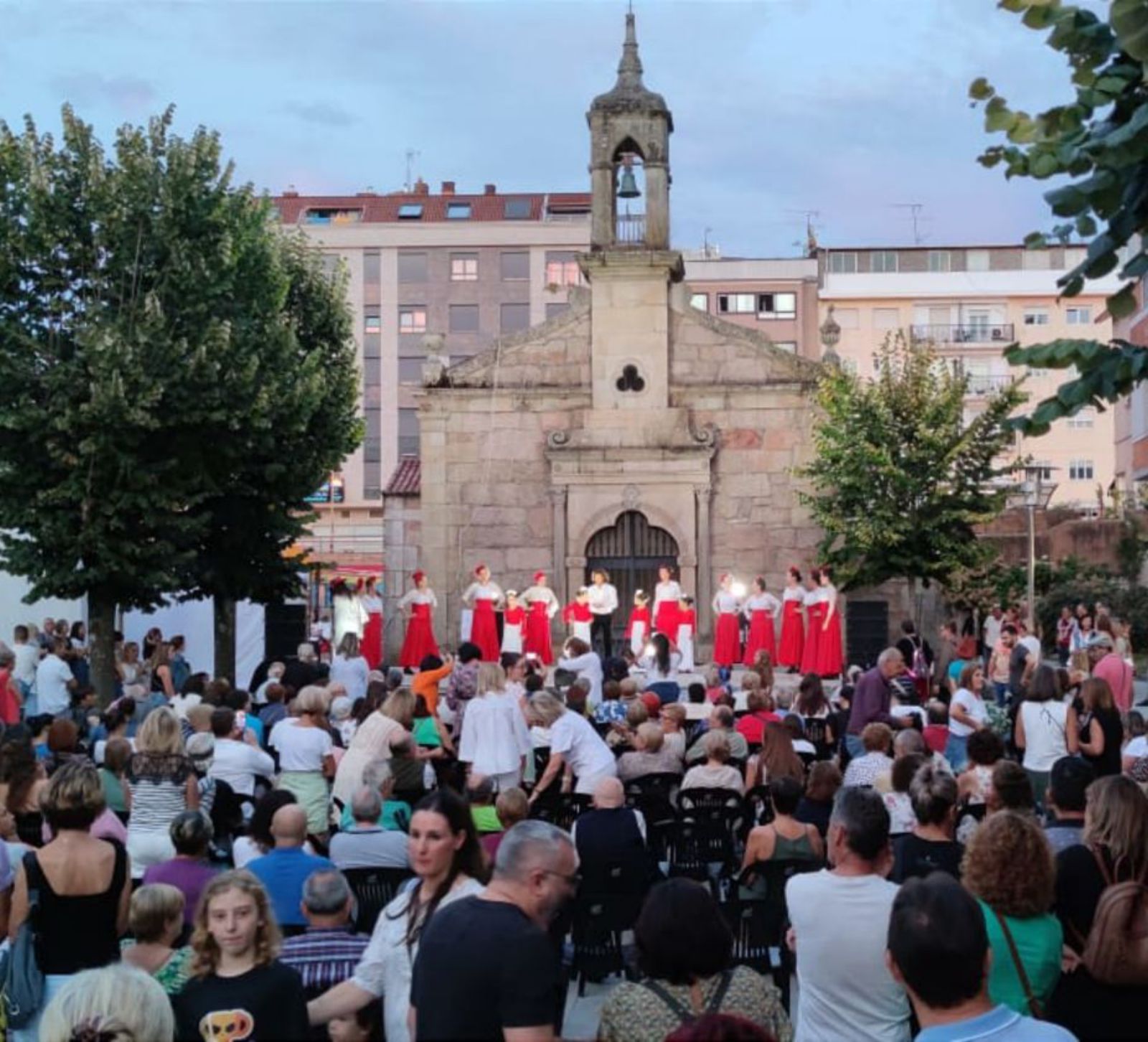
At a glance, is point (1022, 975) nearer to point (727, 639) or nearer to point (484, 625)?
point (727, 639)

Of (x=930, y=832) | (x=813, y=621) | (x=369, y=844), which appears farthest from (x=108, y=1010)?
(x=813, y=621)

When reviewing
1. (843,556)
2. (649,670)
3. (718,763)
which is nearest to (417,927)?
(718,763)

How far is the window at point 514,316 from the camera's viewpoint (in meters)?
76.5

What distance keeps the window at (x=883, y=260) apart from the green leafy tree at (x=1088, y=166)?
65.7 m

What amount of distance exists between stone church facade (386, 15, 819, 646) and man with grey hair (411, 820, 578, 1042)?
1001 inches

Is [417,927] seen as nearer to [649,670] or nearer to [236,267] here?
[649,670]

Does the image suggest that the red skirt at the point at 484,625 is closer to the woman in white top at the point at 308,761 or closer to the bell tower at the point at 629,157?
the bell tower at the point at 629,157

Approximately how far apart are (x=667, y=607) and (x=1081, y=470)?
147 feet

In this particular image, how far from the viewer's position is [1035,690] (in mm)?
12938

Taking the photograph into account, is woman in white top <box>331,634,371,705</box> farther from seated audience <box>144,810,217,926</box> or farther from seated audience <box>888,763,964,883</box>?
seated audience <box>888,763,964,883</box>

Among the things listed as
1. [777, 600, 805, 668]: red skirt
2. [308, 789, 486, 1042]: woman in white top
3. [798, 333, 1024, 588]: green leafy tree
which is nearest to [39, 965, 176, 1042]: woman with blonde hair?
[308, 789, 486, 1042]: woman in white top

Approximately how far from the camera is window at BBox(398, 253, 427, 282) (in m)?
76.9

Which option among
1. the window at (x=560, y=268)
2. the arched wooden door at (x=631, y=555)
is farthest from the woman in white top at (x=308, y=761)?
the window at (x=560, y=268)

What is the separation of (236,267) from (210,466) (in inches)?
114
